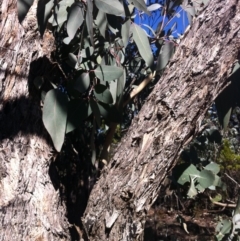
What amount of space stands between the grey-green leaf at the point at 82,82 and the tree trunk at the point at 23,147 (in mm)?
107

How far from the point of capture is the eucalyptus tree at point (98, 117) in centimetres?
129

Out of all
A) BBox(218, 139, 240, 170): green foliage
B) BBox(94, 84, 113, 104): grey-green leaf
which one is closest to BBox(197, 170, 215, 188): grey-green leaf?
BBox(94, 84, 113, 104): grey-green leaf

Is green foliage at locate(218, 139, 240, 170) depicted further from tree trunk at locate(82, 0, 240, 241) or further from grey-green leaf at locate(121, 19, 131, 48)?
tree trunk at locate(82, 0, 240, 241)

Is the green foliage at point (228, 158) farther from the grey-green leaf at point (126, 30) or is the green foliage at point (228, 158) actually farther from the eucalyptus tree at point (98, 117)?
the eucalyptus tree at point (98, 117)

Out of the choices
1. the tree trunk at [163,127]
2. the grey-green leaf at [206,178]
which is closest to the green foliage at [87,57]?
the tree trunk at [163,127]

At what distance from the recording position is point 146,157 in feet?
4.20

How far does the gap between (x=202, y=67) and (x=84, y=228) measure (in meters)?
0.50

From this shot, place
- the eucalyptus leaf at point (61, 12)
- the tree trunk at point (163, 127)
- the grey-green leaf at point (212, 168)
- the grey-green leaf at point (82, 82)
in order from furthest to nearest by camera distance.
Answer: the grey-green leaf at point (212, 168), the eucalyptus leaf at point (61, 12), the grey-green leaf at point (82, 82), the tree trunk at point (163, 127)

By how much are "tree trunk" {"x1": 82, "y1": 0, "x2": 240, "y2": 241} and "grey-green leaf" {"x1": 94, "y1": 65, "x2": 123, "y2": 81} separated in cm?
28

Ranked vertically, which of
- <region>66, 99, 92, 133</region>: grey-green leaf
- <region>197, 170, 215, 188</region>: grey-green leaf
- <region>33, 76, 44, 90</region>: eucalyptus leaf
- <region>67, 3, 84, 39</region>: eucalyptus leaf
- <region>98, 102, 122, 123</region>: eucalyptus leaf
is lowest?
<region>197, 170, 215, 188</region>: grey-green leaf

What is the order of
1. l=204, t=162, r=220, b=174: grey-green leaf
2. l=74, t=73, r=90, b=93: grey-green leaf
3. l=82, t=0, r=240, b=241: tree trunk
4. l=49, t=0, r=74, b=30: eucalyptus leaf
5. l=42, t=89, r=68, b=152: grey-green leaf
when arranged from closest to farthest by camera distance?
l=82, t=0, r=240, b=241: tree trunk
l=42, t=89, r=68, b=152: grey-green leaf
l=74, t=73, r=90, b=93: grey-green leaf
l=49, t=0, r=74, b=30: eucalyptus leaf
l=204, t=162, r=220, b=174: grey-green leaf

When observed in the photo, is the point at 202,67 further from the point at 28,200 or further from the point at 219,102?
the point at 28,200

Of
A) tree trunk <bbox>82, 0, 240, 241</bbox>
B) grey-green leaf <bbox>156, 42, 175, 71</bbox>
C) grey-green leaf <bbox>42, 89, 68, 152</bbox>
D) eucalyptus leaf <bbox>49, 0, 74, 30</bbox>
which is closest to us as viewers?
tree trunk <bbox>82, 0, 240, 241</bbox>

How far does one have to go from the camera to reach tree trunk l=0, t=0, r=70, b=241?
1.32m
